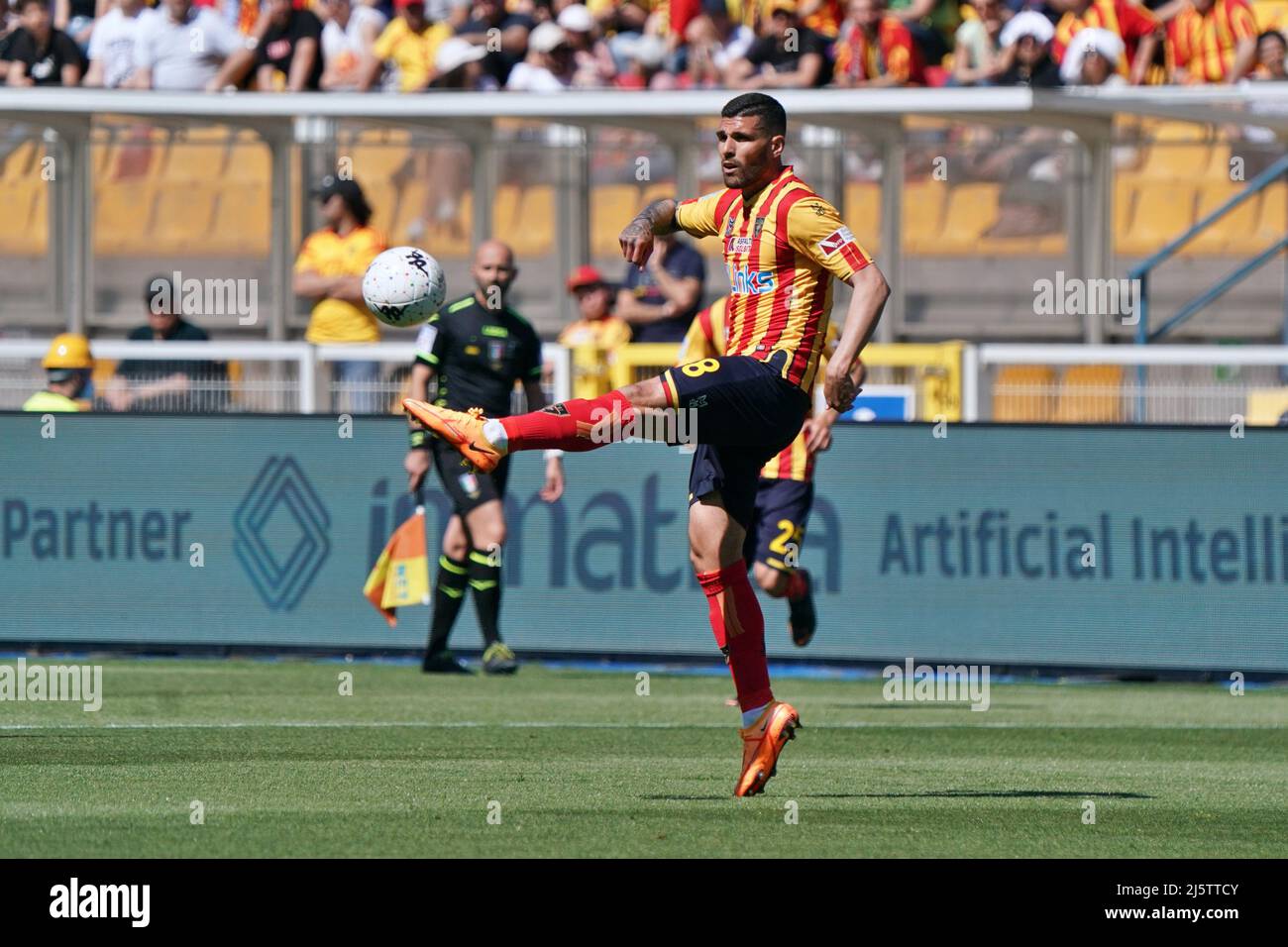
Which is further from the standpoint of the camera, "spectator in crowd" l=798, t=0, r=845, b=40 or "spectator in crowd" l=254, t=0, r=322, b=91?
"spectator in crowd" l=798, t=0, r=845, b=40

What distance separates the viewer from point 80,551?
15.9 m

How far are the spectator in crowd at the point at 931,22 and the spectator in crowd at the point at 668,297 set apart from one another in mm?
3484

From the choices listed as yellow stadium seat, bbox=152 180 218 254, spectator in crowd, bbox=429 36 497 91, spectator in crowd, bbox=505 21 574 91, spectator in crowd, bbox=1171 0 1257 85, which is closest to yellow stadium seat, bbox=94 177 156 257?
A: yellow stadium seat, bbox=152 180 218 254

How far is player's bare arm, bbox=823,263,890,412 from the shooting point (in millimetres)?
8539

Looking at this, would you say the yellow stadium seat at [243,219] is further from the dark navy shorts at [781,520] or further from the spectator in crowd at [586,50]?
the dark navy shorts at [781,520]

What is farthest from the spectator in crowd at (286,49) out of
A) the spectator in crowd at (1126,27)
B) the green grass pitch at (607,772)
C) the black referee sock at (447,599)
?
the green grass pitch at (607,772)

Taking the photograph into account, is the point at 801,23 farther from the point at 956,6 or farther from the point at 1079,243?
the point at 1079,243

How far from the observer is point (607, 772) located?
977 centimetres

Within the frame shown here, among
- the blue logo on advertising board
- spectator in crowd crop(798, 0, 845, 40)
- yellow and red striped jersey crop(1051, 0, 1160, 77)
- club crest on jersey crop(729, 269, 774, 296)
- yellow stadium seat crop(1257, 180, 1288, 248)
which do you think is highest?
spectator in crowd crop(798, 0, 845, 40)

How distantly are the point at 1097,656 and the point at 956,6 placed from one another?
318 inches

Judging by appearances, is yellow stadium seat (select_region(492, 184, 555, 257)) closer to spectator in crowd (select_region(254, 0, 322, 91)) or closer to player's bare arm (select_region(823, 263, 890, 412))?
spectator in crowd (select_region(254, 0, 322, 91))

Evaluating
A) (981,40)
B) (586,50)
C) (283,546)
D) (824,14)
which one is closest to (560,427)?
(283,546)

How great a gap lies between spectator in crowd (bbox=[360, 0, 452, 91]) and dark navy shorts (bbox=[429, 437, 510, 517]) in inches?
296

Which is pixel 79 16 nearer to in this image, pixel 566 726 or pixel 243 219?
pixel 243 219
